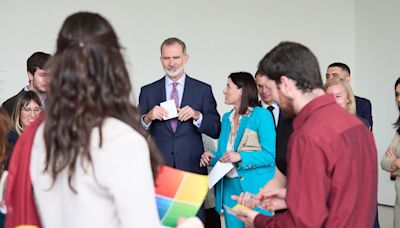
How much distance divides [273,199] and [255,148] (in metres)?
1.40

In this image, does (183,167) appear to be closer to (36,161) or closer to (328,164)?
(328,164)

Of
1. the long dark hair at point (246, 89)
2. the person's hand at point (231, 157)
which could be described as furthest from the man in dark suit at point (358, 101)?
the person's hand at point (231, 157)

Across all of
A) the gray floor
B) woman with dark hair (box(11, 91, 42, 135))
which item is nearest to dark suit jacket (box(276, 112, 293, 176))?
woman with dark hair (box(11, 91, 42, 135))

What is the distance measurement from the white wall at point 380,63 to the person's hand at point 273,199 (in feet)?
16.3

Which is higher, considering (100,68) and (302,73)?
(100,68)

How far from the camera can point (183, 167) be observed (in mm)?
3895

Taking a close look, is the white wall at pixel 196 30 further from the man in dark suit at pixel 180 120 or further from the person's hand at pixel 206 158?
the person's hand at pixel 206 158

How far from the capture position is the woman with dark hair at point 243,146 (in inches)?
141

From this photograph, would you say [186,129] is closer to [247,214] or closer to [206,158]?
[206,158]

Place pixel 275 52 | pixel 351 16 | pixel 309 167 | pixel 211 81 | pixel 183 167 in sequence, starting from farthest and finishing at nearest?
pixel 351 16 → pixel 211 81 → pixel 183 167 → pixel 275 52 → pixel 309 167

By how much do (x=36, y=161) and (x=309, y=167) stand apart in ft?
2.86

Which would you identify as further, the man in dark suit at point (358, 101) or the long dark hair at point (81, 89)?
the man in dark suit at point (358, 101)

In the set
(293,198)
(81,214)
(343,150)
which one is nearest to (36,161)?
(81,214)

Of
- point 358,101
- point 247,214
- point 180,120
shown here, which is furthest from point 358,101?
point 247,214
